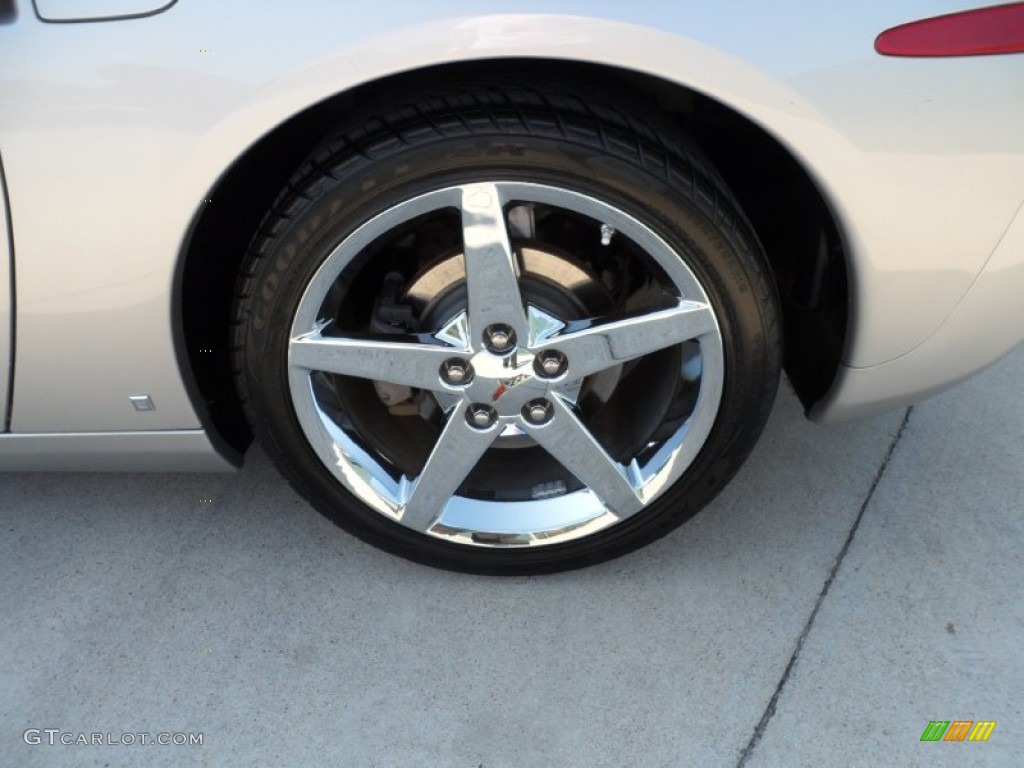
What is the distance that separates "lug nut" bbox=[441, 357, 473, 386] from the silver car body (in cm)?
45

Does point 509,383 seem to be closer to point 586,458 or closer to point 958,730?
point 586,458

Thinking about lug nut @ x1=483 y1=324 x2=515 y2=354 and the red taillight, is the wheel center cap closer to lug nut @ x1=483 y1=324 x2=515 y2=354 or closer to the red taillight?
lug nut @ x1=483 y1=324 x2=515 y2=354

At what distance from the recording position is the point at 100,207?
49.0 inches

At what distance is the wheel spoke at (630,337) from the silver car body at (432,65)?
0.24 m

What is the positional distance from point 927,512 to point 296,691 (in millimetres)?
1307

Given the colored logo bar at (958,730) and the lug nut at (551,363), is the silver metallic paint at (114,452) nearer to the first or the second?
the lug nut at (551,363)

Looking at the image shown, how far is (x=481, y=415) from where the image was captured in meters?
1.48

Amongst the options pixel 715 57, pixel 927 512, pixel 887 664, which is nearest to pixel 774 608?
pixel 887 664

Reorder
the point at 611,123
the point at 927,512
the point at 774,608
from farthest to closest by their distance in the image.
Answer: the point at 927,512, the point at 774,608, the point at 611,123

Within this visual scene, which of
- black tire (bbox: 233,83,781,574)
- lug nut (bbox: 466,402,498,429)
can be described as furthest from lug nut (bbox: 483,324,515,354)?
black tire (bbox: 233,83,781,574)

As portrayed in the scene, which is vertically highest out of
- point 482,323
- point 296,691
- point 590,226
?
point 590,226

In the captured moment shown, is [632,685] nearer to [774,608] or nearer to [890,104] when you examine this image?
[774,608]

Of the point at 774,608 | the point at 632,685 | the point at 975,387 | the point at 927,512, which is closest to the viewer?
the point at 632,685

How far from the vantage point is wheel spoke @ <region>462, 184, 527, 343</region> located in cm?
129
